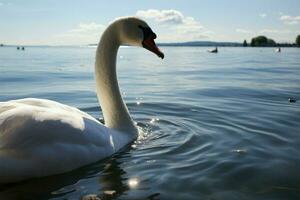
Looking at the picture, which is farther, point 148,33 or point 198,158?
point 148,33

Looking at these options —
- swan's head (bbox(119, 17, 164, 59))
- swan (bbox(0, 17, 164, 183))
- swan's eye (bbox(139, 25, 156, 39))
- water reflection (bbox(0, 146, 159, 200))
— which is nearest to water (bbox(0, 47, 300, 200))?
water reflection (bbox(0, 146, 159, 200))

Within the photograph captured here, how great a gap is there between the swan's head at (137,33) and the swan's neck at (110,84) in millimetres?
153

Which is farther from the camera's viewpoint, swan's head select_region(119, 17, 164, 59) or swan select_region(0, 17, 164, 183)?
swan's head select_region(119, 17, 164, 59)

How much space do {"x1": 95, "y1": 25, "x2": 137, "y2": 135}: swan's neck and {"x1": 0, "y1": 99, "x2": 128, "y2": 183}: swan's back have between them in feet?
5.09

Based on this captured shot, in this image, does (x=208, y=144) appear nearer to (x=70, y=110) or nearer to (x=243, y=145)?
(x=243, y=145)

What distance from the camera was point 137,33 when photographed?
778cm

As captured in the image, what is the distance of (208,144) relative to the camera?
24.3 ft

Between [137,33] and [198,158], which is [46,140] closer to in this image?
[198,158]

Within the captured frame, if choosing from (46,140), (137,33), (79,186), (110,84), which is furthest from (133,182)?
(137,33)

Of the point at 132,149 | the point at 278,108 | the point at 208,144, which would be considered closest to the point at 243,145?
the point at 208,144

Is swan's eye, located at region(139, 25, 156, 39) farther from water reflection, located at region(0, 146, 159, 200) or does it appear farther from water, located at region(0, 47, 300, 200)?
water reflection, located at region(0, 146, 159, 200)

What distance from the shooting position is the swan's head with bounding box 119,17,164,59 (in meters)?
7.71

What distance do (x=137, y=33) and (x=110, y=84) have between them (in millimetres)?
994

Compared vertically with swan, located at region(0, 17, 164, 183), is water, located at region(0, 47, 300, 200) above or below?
below
